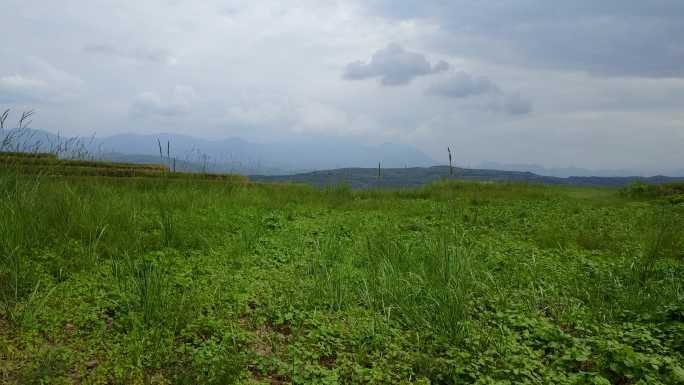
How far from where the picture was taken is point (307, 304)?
473cm

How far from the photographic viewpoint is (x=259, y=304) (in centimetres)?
472

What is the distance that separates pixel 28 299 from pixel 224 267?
83.9 inches

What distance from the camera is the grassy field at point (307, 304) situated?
3465 millimetres

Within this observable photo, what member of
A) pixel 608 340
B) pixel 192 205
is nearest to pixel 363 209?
pixel 192 205

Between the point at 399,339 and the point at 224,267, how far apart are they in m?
2.75

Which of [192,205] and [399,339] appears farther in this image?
[192,205]

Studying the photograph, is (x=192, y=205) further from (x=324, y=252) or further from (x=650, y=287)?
(x=650, y=287)

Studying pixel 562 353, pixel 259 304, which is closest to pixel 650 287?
pixel 562 353

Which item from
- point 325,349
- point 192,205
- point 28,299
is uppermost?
point 192,205

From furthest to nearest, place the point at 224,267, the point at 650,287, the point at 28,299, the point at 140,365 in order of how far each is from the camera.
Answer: the point at 224,267 < the point at 650,287 < the point at 28,299 < the point at 140,365

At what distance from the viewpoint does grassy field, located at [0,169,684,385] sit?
136 inches

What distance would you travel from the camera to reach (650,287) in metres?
5.16

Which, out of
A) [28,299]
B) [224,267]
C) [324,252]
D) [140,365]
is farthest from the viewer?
[324,252]

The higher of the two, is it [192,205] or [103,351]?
[192,205]
